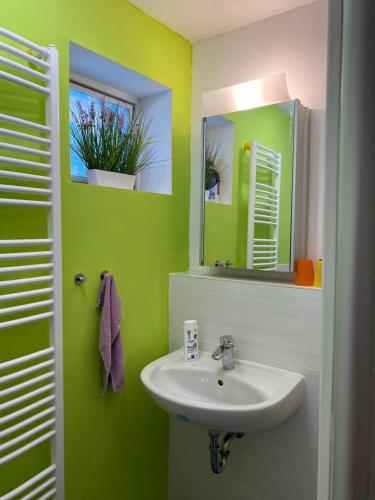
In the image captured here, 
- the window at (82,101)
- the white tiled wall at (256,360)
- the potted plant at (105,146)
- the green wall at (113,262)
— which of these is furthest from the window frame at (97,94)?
the white tiled wall at (256,360)

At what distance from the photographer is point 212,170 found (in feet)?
6.47

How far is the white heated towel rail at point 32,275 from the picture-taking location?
1.20 m

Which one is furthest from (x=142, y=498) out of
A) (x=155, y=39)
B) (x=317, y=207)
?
(x=155, y=39)

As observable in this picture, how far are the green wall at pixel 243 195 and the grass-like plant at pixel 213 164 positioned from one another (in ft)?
0.29

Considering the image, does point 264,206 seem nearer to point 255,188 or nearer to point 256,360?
point 255,188

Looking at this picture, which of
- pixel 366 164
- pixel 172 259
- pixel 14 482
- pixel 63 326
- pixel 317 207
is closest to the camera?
pixel 366 164

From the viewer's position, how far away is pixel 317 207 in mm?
1709

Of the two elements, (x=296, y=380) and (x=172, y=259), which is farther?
(x=172, y=259)

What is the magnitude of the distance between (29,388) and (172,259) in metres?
0.94

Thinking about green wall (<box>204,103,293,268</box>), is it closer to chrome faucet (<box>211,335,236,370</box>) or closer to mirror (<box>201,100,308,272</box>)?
mirror (<box>201,100,308,272</box>)

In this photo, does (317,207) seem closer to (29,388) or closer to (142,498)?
(29,388)

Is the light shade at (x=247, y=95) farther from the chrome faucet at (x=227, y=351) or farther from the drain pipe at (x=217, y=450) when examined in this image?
the drain pipe at (x=217, y=450)

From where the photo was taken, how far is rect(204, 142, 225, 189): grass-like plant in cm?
194

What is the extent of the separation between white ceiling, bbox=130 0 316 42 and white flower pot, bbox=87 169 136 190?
79 centimetres
